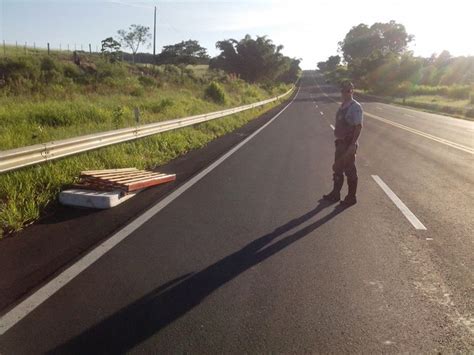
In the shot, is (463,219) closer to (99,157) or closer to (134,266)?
(134,266)

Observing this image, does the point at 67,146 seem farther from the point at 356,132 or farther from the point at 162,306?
the point at 162,306

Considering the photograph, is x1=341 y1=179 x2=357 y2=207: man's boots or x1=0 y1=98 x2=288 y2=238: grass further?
x1=341 y1=179 x2=357 y2=207: man's boots

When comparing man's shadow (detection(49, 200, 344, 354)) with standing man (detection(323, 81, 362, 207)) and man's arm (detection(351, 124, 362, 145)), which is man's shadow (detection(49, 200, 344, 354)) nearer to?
standing man (detection(323, 81, 362, 207))

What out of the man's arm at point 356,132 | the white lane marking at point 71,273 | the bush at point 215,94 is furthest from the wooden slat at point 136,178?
the bush at point 215,94

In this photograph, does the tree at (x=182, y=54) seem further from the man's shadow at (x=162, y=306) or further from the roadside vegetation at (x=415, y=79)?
the man's shadow at (x=162, y=306)

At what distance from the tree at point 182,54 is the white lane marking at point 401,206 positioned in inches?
3765

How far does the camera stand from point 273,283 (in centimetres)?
400

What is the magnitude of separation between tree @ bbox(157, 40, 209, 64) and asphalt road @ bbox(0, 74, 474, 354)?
97541mm

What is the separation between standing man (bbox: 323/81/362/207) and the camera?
265 inches

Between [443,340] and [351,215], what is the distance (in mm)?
3201

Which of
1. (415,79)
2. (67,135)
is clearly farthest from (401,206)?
(415,79)

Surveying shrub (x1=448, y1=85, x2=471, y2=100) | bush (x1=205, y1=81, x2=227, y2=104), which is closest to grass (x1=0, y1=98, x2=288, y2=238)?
bush (x1=205, y1=81, x2=227, y2=104)

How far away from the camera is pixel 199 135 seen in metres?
14.4

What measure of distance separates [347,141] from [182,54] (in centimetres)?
10180
